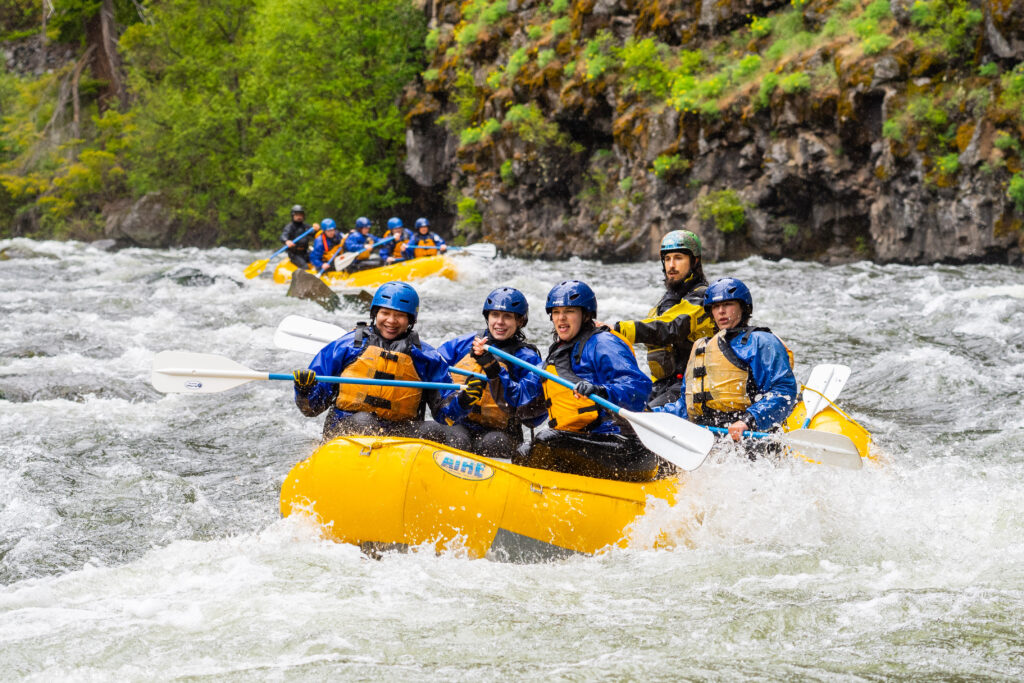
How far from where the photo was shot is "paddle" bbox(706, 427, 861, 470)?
4.19 metres

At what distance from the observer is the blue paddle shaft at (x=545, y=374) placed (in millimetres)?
4109

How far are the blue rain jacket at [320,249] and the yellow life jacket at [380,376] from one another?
1043 cm

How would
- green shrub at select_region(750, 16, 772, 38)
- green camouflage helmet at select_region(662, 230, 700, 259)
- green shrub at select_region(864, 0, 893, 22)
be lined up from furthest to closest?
green shrub at select_region(750, 16, 772, 38) < green shrub at select_region(864, 0, 893, 22) < green camouflage helmet at select_region(662, 230, 700, 259)

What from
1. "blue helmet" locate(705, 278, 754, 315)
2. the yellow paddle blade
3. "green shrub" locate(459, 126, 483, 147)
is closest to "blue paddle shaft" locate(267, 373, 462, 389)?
"blue helmet" locate(705, 278, 754, 315)

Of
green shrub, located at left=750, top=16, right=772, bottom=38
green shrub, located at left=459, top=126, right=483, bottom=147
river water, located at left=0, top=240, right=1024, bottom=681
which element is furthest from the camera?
green shrub, located at left=459, top=126, right=483, bottom=147

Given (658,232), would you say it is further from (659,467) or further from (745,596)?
(745,596)

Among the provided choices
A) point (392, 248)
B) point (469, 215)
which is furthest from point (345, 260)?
point (469, 215)

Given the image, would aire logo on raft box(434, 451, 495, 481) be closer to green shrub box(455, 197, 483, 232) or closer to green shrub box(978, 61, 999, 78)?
green shrub box(978, 61, 999, 78)

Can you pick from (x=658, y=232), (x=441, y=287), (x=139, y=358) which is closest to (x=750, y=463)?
(x=139, y=358)

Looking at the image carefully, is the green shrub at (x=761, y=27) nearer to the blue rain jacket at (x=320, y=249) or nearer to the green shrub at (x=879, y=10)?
the green shrub at (x=879, y=10)

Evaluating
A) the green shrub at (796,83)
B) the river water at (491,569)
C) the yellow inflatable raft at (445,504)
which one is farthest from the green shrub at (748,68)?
the yellow inflatable raft at (445,504)

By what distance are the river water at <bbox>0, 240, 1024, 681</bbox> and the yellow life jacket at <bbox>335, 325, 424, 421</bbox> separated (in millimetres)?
821

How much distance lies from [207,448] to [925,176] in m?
11.2

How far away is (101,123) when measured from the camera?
28578mm
